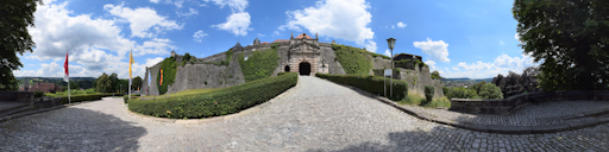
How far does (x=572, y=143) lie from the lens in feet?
14.7

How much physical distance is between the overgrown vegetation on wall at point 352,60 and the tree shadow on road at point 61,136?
2598 cm

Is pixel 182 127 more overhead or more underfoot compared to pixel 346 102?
more underfoot

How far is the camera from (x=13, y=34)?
24.2ft

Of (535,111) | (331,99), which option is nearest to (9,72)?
(331,99)

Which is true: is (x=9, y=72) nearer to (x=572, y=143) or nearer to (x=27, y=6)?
(x=27, y=6)


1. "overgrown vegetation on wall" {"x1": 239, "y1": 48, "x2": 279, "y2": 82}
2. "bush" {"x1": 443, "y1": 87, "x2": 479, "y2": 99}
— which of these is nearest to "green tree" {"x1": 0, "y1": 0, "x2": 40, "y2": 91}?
"overgrown vegetation on wall" {"x1": 239, "y1": 48, "x2": 279, "y2": 82}

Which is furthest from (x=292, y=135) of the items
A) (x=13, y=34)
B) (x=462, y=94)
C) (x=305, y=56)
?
(x=462, y=94)

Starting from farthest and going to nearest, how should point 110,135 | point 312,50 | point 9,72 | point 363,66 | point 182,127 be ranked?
point 363,66 → point 312,50 → point 9,72 → point 182,127 → point 110,135

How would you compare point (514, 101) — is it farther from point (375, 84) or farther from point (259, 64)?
point (259, 64)

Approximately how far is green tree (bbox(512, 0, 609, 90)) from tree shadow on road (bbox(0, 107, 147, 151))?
15556 millimetres

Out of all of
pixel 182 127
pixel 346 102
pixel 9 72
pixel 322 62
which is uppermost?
pixel 322 62

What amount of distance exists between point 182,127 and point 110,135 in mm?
1937

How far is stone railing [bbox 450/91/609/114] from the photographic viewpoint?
895cm

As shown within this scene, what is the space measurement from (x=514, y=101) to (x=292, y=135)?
10.3 meters
